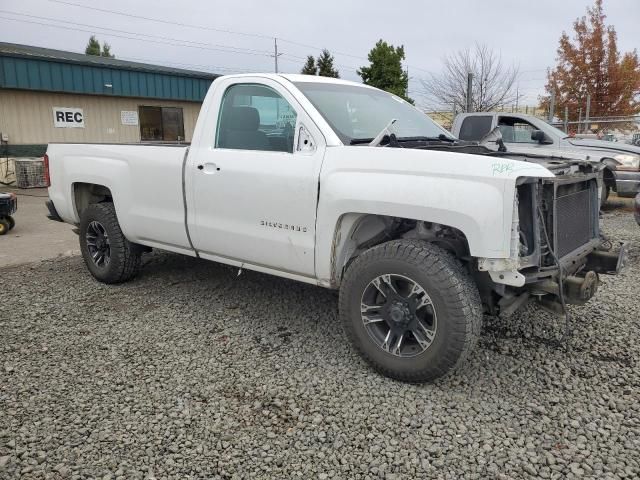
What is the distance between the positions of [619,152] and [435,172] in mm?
8466

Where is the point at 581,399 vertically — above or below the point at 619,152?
below

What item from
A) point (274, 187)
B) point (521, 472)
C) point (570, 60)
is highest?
point (570, 60)

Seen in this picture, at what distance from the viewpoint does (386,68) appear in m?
24.4

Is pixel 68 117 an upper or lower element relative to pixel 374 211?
upper

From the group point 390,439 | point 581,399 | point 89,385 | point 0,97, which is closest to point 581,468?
point 581,399

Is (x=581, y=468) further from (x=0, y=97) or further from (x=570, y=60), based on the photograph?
(x=570, y=60)

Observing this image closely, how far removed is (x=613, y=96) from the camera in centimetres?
2123

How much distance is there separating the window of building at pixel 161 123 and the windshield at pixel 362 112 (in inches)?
560

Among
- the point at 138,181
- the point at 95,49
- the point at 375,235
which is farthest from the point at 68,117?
the point at 95,49

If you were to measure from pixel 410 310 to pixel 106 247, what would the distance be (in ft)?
11.4

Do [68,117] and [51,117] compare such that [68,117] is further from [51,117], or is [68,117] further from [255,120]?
[255,120]

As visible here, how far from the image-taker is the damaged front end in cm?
300

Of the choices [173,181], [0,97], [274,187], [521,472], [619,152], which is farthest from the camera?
[0,97]

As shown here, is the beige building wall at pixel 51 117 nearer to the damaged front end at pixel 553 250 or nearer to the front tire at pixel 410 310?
the front tire at pixel 410 310
